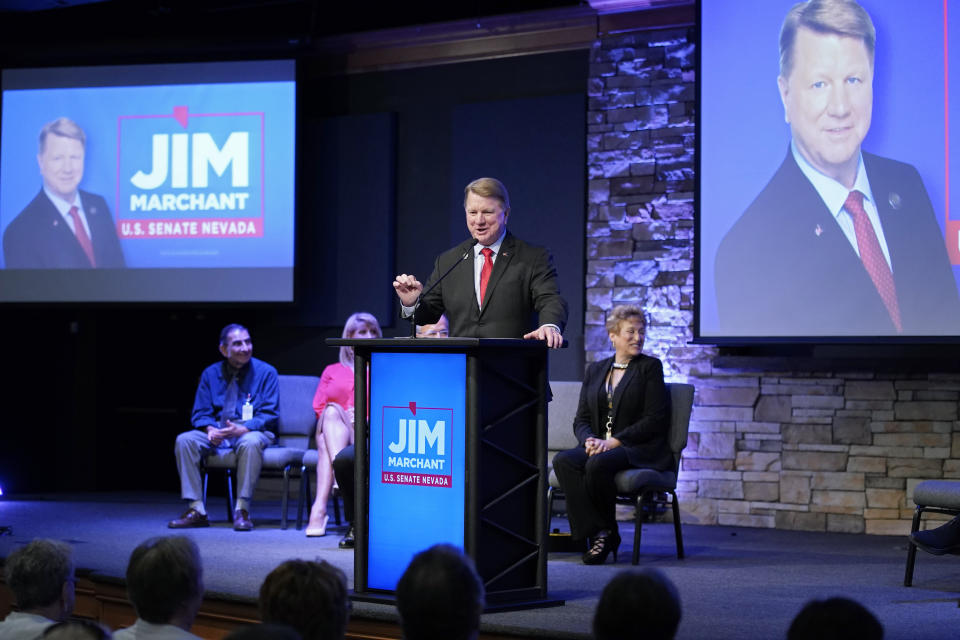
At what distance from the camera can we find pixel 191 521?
5.92m

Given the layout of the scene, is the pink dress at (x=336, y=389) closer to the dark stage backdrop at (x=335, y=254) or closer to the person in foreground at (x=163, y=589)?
the dark stage backdrop at (x=335, y=254)

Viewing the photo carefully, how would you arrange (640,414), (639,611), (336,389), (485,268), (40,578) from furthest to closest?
1. (336,389)
2. (640,414)
3. (485,268)
4. (40,578)
5. (639,611)

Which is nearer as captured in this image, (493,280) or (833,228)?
(493,280)

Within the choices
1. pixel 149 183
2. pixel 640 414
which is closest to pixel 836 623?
pixel 640 414

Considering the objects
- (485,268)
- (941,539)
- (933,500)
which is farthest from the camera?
(933,500)

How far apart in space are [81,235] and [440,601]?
6242 millimetres

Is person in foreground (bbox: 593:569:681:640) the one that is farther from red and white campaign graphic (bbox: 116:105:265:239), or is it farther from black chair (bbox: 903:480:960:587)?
red and white campaign graphic (bbox: 116:105:265:239)

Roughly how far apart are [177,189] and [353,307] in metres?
1.38

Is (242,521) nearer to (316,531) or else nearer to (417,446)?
(316,531)

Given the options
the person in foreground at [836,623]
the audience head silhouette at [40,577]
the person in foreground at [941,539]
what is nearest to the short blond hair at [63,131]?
the audience head silhouette at [40,577]

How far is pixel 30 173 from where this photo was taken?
24.8 ft

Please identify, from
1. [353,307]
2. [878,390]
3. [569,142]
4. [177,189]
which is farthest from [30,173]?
[878,390]

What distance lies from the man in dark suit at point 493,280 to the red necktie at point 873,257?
2575mm

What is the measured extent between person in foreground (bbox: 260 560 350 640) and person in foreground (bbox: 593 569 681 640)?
0.46 meters
